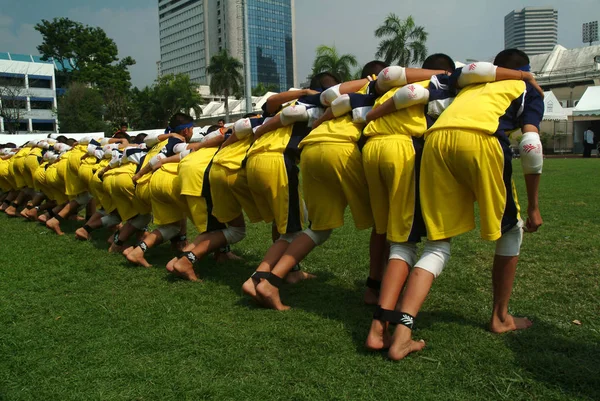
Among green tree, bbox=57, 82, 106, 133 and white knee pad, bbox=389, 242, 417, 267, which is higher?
green tree, bbox=57, 82, 106, 133

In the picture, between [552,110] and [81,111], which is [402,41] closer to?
[552,110]

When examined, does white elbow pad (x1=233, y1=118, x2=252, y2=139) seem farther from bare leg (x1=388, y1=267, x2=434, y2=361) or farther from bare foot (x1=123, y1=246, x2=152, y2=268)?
bare leg (x1=388, y1=267, x2=434, y2=361)

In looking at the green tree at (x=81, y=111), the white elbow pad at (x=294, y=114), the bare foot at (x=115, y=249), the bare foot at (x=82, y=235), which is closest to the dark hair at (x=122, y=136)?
the bare foot at (x=82, y=235)

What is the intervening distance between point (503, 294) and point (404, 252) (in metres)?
0.75

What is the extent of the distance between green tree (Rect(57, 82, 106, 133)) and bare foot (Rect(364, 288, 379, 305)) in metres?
51.5

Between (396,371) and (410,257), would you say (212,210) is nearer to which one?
(410,257)

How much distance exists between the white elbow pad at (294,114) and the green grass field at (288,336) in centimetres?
155

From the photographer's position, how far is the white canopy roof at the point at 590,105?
1085 inches

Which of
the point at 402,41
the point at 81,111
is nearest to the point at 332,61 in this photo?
the point at 402,41

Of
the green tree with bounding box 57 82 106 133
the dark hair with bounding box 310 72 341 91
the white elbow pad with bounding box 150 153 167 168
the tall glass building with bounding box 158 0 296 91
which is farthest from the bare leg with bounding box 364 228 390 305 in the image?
the tall glass building with bounding box 158 0 296 91

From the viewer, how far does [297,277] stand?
16.3 feet

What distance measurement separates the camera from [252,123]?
4.78 m

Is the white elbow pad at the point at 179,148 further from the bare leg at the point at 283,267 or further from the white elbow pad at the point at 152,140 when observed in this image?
the bare leg at the point at 283,267

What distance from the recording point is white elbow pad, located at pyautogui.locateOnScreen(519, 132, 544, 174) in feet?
10.3
